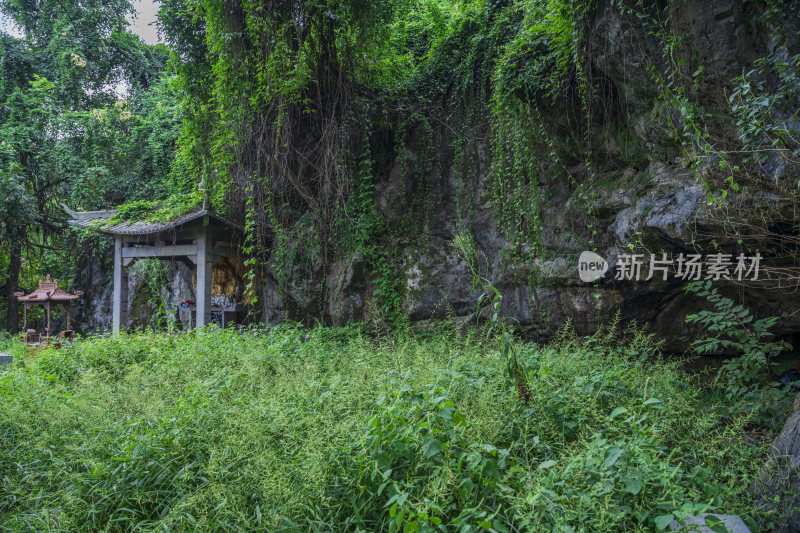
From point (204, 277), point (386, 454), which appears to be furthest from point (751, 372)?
point (204, 277)

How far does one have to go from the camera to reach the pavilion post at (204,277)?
7766 mm

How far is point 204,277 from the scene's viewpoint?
7949 mm

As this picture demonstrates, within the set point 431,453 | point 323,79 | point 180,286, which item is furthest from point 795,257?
point 180,286

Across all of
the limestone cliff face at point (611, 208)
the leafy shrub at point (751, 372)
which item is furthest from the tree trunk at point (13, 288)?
the leafy shrub at point (751, 372)

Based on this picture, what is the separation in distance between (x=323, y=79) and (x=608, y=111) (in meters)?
3.64

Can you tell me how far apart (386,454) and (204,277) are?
6.82 m

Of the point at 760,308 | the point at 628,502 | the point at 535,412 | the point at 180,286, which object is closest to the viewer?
the point at 628,502

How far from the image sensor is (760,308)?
3961 millimetres

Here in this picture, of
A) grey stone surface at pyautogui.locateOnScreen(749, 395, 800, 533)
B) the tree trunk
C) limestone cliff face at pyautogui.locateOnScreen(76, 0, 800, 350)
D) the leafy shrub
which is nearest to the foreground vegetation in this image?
grey stone surface at pyautogui.locateOnScreen(749, 395, 800, 533)

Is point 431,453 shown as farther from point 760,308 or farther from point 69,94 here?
point 69,94

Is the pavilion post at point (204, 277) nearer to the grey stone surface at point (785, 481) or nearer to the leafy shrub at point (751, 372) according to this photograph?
the leafy shrub at point (751, 372)

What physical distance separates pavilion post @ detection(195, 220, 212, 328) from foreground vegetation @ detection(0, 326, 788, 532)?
4.35 metres

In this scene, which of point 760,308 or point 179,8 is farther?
point 179,8

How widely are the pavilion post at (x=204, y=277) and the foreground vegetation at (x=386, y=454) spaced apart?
435cm
